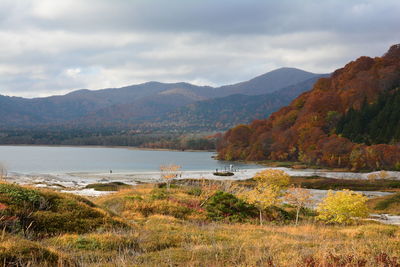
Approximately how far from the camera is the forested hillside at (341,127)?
94688 millimetres

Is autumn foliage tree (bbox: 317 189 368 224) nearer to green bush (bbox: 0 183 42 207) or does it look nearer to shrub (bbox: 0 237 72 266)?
green bush (bbox: 0 183 42 207)

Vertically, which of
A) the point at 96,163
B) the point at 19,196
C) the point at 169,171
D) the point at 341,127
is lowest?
the point at 96,163

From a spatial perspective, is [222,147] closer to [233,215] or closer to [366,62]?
[366,62]

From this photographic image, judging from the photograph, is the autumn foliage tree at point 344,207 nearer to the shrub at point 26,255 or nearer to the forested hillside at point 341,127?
the shrub at point 26,255

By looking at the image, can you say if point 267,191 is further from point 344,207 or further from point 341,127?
point 341,127

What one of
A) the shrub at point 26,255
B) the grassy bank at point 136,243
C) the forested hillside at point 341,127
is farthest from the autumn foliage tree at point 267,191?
the forested hillside at point 341,127

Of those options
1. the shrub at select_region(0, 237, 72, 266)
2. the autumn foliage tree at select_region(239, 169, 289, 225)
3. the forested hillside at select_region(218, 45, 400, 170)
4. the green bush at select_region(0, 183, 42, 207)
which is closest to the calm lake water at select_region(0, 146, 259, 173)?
the forested hillside at select_region(218, 45, 400, 170)

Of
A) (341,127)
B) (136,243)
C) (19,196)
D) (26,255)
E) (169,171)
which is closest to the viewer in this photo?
(26,255)

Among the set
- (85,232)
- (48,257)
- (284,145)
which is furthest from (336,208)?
(284,145)

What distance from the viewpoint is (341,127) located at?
369 ft

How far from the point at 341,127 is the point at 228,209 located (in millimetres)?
98633

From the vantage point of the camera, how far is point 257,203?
24.1 meters

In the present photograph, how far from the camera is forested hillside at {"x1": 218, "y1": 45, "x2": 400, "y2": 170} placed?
9469cm

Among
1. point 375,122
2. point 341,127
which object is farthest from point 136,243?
point 341,127
